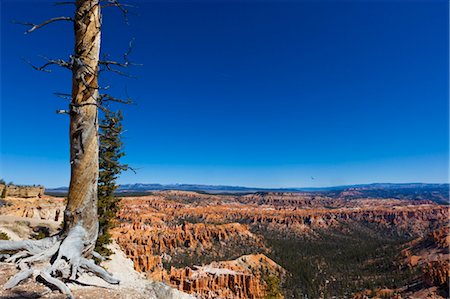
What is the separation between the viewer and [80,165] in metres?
4.43

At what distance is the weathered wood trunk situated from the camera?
14.5 ft

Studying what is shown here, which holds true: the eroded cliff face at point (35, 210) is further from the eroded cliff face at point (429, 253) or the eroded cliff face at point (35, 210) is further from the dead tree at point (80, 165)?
the eroded cliff face at point (429, 253)

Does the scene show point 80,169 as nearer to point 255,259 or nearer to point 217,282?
point 217,282

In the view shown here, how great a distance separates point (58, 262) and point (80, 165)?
145 cm

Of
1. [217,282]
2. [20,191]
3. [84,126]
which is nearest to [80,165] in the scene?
[84,126]

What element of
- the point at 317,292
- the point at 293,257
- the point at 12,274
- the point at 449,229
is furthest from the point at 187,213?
the point at 12,274

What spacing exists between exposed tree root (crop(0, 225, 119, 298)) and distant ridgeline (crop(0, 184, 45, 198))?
189 ft

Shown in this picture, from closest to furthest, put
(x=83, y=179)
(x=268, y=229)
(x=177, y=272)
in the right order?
(x=83, y=179) → (x=177, y=272) → (x=268, y=229)

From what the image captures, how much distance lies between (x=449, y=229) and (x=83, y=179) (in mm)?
131131

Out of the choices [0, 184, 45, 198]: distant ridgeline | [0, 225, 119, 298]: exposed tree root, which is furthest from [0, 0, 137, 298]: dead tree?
[0, 184, 45, 198]: distant ridgeline

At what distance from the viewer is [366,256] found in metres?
124

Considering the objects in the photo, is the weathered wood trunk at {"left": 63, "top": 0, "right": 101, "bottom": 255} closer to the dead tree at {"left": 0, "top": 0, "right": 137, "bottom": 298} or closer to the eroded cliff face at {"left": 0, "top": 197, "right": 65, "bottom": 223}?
the dead tree at {"left": 0, "top": 0, "right": 137, "bottom": 298}

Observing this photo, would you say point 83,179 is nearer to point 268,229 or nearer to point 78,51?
point 78,51

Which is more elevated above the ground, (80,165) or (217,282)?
(80,165)
